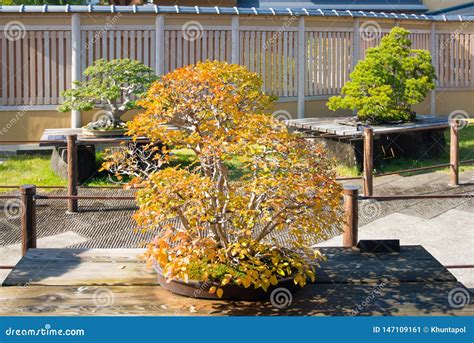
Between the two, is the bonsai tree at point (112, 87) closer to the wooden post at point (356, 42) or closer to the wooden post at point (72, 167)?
the wooden post at point (72, 167)

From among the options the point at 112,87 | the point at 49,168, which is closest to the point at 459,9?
the point at 112,87

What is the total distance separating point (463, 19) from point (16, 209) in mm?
12370

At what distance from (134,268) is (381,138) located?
29.4 feet

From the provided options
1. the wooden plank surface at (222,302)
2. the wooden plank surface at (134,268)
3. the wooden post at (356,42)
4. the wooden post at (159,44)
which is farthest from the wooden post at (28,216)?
the wooden post at (356,42)

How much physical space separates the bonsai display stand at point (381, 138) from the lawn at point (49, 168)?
170 mm

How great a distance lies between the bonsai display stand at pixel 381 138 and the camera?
41.1ft

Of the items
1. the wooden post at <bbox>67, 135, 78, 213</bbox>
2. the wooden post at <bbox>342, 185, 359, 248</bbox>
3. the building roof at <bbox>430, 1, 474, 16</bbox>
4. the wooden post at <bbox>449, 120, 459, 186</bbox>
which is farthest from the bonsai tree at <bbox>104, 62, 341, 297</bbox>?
the building roof at <bbox>430, 1, 474, 16</bbox>

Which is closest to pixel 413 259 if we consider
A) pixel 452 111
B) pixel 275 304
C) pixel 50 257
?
pixel 275 304

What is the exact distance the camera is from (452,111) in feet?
60.2

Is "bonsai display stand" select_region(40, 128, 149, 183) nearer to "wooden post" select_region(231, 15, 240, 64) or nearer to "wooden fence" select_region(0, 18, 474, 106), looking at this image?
"wooden fence" select_region(0, 18, 474, 106)

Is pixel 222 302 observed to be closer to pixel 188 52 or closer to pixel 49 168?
pixel 49 168

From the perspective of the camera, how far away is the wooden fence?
14.2 metres

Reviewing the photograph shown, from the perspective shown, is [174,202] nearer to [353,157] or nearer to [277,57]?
[353,157]

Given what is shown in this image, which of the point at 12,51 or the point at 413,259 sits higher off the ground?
the point at 12,51
